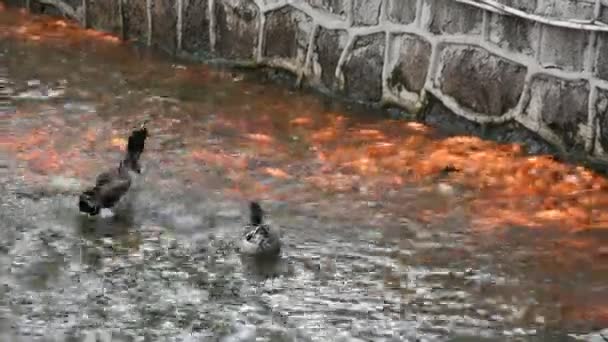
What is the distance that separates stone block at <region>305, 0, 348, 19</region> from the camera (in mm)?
9008

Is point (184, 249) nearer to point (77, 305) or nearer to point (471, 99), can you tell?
point (77, 305)

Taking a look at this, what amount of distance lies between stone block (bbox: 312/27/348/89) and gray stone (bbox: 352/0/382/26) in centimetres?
18

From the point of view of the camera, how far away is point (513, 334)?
573 cm

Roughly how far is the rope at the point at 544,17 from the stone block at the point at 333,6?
1.08 m

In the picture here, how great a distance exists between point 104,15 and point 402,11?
3443 millimetres

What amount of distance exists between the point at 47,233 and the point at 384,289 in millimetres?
1970

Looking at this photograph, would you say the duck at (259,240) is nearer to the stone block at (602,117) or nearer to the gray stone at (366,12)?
the stone block at (602,117)

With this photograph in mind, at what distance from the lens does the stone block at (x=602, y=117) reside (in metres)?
7.70

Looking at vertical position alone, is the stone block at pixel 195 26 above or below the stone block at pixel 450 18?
below

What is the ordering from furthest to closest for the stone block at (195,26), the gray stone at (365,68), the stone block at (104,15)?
the stone block at (104,15), the stone block at (195,26), the gray stone at (365,68)

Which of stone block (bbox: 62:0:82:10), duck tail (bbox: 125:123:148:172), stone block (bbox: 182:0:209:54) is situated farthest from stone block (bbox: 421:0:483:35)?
stone block (bbox: 62:0:82:10)

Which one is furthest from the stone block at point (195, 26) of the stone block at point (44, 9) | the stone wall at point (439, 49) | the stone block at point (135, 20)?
the stone block at point (44, 9)

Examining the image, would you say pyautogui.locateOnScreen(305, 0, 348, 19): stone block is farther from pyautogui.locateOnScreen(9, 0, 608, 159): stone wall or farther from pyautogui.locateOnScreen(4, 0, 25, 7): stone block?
pyautogui.locateOnScreen(4, 0, 25, 7): stone block

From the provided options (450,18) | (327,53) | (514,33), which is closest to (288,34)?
(327,53)
